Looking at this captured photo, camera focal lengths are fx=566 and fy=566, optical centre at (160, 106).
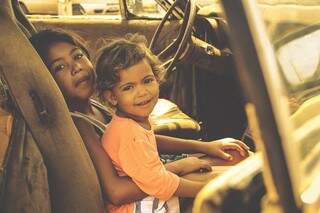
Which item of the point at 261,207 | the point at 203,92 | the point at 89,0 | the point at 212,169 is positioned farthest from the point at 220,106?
the point at 89,0

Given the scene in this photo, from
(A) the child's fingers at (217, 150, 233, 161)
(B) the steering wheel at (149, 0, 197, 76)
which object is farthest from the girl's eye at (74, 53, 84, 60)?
(B) the steering wheel at (149, 0, 197, 76)

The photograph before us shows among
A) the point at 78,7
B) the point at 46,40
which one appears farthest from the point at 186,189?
the point at 78,7

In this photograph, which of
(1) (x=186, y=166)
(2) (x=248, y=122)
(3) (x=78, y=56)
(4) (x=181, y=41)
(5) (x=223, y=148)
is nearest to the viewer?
(2) (x=248, y=122)

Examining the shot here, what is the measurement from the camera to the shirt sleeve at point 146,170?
1688 mm

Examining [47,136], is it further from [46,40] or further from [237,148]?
[237,148]

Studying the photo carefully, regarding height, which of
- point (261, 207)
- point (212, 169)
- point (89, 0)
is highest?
point (261, 207)

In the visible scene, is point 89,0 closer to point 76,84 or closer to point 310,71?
point 76,84

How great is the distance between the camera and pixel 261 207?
104 cm

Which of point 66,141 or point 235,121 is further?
point 235,121

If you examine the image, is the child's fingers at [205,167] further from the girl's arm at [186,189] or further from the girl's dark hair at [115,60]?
the girl's dark hair at [115,60]

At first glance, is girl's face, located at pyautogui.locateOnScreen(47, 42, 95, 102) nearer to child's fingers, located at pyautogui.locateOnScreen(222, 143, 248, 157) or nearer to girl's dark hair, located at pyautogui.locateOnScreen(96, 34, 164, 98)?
girl's dark hair, located at pyautogui.locateOnScreen(96, 34, 164, 98)

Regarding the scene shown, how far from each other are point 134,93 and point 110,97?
0.32 feet

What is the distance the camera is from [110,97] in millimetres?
1882

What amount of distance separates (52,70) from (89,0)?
7.59 m
